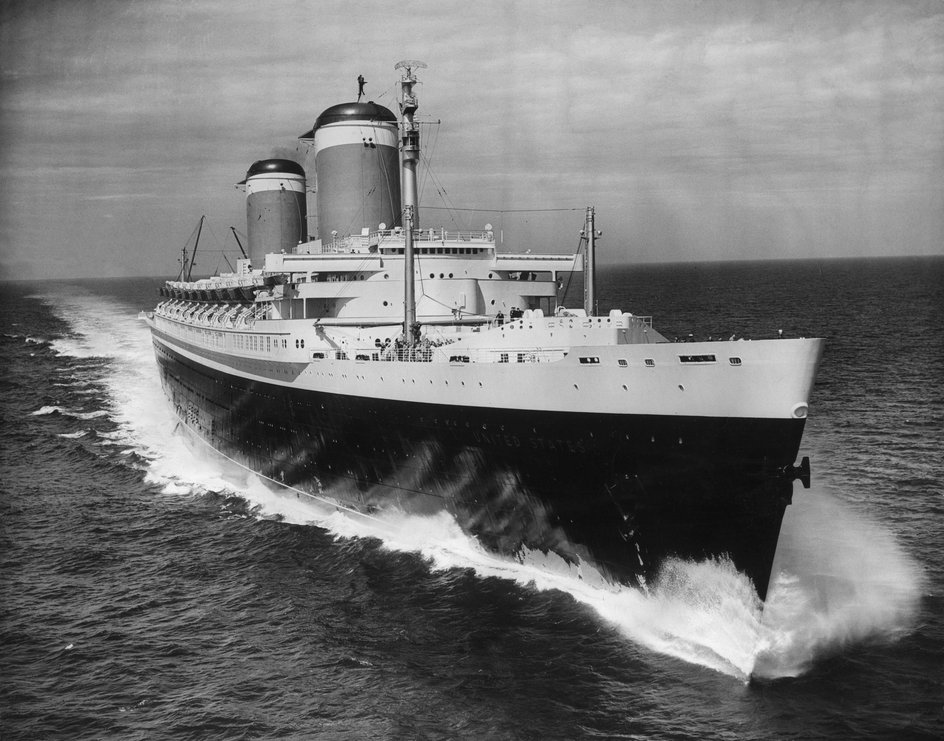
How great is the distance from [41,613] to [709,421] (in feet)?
56.0

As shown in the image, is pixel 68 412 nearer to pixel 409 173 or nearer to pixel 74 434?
pixel 74 434

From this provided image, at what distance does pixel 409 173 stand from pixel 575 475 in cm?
1327

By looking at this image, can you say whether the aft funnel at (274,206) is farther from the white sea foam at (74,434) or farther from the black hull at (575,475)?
the black hull at (575,475)

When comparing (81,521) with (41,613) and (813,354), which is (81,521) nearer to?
(41,613)

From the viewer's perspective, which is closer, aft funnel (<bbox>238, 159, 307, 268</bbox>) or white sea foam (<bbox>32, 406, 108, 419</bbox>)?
aft funnel (<bbox>238, 159, 307, 268</bbox>)

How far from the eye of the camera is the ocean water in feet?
49.2

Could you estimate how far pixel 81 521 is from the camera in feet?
90.6

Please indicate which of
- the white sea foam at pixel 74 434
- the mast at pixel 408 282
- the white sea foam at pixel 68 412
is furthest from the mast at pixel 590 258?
the white sea foam at pixel 68 412

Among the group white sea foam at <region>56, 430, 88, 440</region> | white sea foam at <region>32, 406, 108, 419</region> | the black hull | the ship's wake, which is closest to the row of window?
the black hull

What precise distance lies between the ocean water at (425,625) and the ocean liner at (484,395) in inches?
47.6

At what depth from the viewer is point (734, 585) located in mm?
17016

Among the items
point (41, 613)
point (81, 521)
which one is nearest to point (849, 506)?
point (41, 613)

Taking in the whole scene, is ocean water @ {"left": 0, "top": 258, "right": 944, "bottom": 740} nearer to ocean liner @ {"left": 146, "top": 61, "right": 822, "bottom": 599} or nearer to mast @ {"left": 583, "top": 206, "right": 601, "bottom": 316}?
ocean liner @ {"left": 146, "top": 61, "right": 822, "bottom": 599}

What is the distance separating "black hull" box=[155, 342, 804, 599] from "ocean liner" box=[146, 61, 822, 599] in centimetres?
5
